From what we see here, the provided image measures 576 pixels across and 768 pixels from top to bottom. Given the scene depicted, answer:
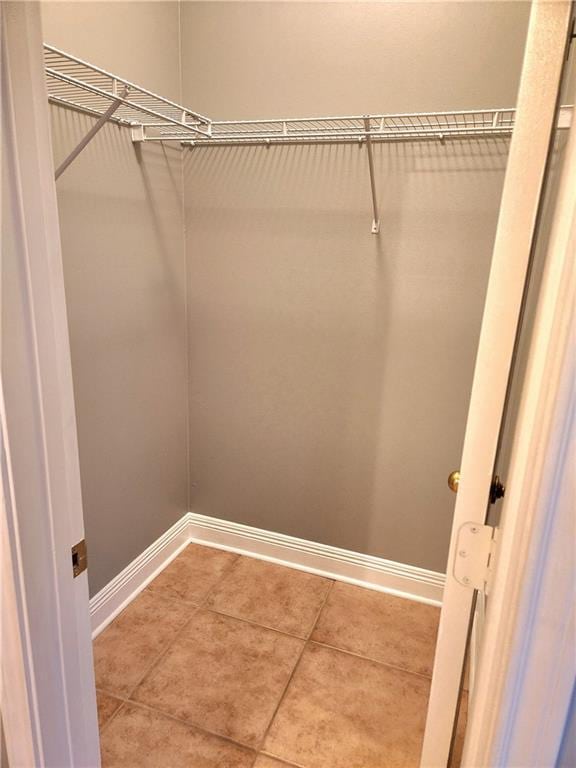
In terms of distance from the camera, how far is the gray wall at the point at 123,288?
1.64 meters

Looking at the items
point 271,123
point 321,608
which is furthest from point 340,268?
point 321,608

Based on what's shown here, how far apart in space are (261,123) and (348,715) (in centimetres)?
195

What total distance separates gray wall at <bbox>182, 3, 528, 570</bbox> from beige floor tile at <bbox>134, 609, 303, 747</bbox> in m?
0.52

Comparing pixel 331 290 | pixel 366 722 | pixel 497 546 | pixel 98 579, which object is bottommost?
pixel 366 722

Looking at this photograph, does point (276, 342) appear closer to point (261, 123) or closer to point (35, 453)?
point (261, 123)

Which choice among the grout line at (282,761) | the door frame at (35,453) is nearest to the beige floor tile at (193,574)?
the grout line at (282,761)

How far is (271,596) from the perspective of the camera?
2211mm

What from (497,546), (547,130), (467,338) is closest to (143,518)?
(467,338)

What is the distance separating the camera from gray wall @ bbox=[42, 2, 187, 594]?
1.64 meters

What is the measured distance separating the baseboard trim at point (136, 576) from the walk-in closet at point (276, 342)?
0.04 feet

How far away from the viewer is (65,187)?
159 centimetres

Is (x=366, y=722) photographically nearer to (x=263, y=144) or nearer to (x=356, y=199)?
(x=356, y=199)

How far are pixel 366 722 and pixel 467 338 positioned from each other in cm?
133

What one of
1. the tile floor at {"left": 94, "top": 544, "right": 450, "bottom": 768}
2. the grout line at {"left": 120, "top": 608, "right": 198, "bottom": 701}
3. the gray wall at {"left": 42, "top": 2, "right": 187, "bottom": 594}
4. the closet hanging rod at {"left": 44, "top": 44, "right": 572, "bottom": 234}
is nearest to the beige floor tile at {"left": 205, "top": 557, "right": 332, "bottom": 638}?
the tile floor at {"left": 94, "top": 544, "right": 450, "bottom": 768}
